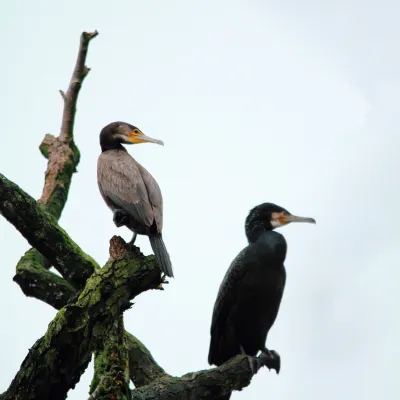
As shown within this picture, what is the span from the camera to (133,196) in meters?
6.44

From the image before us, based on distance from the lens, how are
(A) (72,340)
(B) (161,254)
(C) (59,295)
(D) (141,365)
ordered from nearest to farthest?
(A) (72,340) → (B) (161,254) → (D) (141,365) → (C) (59,295)

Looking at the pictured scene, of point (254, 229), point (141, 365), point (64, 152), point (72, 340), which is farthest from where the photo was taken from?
point (64, 152)

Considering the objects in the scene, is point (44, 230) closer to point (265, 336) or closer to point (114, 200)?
point (114, 200)

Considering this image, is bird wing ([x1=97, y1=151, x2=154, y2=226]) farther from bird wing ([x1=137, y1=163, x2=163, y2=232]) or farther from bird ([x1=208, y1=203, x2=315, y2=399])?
bird ([x1=208, y1=203, x2=315, y2=399])

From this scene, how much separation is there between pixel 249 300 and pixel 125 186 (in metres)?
1.44

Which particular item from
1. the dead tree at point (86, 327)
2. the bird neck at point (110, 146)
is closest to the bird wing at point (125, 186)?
the bird neck at point (110, 146)

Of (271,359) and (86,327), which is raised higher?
(271,359)

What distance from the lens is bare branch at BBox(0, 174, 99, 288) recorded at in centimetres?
588

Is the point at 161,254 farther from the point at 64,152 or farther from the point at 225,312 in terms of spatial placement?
the point at 64,152

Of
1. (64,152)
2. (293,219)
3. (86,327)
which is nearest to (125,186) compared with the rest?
(293,219)

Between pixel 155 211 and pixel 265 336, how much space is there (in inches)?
59.9

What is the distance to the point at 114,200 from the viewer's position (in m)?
6.59

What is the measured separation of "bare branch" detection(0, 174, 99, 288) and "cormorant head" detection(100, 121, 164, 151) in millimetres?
1573

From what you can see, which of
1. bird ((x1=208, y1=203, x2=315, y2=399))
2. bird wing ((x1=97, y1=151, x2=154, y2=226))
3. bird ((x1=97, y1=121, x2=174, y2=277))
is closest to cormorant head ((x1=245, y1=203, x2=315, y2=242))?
bird ((x1=208, y1=203, x2=315, y2=399))
